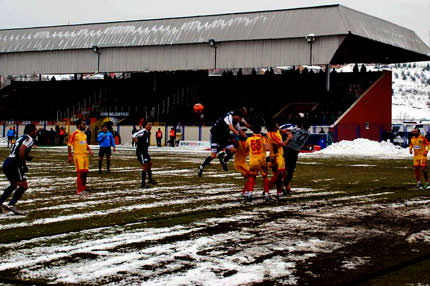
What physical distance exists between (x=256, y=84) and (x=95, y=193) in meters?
45.8

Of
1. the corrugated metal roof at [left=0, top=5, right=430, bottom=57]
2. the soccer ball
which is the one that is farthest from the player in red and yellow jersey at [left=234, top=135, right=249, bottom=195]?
the soccer ball

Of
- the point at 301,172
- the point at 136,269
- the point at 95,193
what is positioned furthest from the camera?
the point at 301,172

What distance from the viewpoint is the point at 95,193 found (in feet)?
51.5

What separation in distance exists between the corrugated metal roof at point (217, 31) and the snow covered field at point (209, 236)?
114ft

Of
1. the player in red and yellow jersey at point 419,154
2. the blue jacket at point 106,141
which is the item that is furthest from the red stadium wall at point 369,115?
the player in red and yellow jersey at point 419,154

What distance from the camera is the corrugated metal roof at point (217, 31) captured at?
164ft

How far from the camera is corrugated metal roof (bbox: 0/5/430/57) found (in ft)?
164

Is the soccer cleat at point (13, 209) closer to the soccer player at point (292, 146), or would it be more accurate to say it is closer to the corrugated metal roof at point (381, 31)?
the soccer player at point (292, 146)

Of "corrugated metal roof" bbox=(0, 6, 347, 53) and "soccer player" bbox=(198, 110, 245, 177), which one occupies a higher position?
"corrugated metal roof" bbox=(0, 6, 347, 53)

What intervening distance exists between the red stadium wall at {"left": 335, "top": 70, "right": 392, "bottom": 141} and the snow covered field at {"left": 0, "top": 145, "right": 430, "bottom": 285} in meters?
33.2

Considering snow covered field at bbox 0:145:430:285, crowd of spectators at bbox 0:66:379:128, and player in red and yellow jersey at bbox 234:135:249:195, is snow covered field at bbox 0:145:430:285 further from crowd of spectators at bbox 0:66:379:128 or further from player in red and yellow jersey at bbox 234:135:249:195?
crowd of spectators at bbox 0:66:379:128

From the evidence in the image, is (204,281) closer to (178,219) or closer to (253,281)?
(253,281)

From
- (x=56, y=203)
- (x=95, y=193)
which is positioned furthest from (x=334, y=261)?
(x=95, y=193)

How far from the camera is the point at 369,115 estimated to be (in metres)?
53.9
